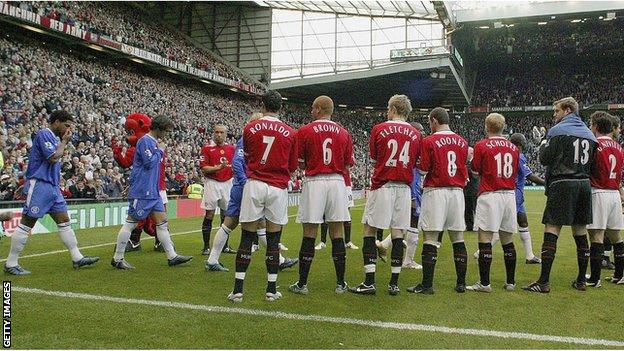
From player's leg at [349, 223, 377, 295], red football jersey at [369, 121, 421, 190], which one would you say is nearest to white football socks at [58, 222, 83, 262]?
player's leg at [349, 223, 377, 295]

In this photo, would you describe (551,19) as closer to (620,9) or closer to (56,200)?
(620,9)

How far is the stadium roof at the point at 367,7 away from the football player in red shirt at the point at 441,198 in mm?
36672

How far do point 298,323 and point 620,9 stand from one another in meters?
46.5

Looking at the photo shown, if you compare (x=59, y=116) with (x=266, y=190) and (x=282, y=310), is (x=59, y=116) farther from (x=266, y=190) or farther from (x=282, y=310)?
Result: (x=282, y=310)

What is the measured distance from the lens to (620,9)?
4147cm

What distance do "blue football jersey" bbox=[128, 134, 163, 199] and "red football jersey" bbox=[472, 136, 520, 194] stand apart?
4352 mm

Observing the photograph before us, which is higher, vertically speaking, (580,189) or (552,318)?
(580,189)

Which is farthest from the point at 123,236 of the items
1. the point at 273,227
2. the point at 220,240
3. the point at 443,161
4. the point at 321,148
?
the point at 443,161

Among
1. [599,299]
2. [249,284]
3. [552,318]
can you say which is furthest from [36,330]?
[599,299]

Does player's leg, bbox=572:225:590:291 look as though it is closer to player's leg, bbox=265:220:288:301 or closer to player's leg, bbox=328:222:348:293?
player's leg, bbox=328:222:348:293

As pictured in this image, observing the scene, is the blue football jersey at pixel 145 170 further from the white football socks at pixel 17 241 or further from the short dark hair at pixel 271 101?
the short dark hair at pixel 271 101

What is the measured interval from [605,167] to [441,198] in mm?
2378

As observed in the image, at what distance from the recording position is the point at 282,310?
17.1 feet

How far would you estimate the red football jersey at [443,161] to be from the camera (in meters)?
6.23
